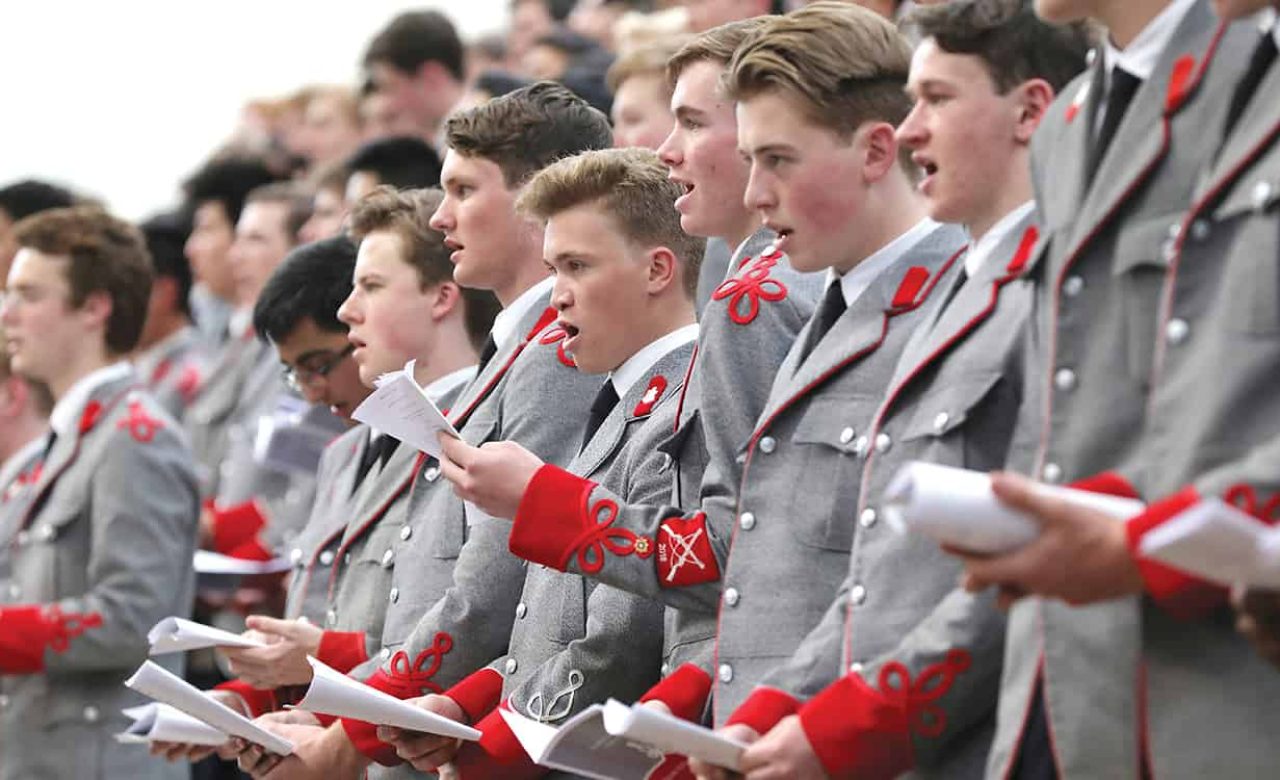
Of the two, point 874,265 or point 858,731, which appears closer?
point 858,731

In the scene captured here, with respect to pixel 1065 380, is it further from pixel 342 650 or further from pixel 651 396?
pixel 342 650

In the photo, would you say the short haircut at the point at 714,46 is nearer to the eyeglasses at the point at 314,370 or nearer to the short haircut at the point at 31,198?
the eyeglasses at the point at 314,370

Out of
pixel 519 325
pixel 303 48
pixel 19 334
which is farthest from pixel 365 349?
pixel 303 48

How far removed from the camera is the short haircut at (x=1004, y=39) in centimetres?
256

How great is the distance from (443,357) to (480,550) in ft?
2.43

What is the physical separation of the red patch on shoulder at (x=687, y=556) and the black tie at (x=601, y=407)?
50 centimetres

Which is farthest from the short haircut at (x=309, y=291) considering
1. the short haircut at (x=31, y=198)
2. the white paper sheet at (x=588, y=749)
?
the short haircut at (x=31, y=198)

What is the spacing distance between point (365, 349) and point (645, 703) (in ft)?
4.67

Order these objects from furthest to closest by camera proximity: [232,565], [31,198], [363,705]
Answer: [31,198], [232,565], [363,705]

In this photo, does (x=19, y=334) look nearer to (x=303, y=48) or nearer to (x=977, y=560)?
(x=977, y=560)

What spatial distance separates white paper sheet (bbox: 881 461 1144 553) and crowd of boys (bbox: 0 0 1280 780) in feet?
0.07

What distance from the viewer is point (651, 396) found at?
3219mm

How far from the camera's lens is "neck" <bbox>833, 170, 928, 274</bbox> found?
2797 millimetres

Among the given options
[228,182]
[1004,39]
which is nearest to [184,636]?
[1004,39]
